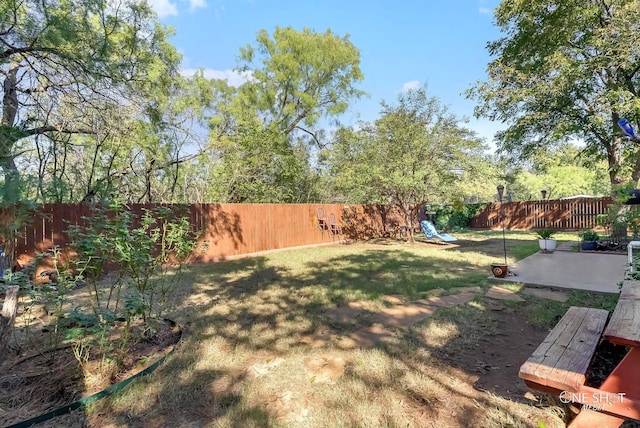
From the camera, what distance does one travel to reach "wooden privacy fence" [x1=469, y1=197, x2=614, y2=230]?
14.8 meters

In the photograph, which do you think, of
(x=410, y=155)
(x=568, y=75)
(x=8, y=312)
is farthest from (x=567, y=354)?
(x=568, y=75)

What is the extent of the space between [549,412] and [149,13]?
29.5ft

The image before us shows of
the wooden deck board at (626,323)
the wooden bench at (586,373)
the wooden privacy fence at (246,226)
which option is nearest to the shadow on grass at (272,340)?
the wooden bench at (586,373)

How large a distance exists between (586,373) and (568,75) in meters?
9.28

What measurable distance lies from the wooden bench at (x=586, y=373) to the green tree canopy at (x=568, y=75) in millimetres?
8530

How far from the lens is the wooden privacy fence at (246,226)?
5.43 meters

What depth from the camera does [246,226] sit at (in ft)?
29.2

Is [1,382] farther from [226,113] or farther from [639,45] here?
[226,113]

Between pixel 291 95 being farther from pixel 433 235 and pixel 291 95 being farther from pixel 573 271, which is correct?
pixel 573 271

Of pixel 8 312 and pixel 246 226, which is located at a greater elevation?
pixel 246 226

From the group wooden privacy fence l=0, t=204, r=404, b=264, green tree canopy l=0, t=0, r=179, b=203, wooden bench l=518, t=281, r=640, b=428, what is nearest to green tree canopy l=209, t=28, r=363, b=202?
wooden privacy fence l=0, t=204, r=404, b=264

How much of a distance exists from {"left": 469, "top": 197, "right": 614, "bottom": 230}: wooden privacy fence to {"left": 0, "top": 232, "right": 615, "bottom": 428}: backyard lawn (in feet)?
41.8

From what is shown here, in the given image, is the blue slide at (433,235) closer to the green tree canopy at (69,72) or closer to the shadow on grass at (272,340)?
the shadow on grass at (272,340)

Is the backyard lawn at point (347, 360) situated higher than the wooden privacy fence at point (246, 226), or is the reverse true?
the wooden privacy fence at point (246, 226)
